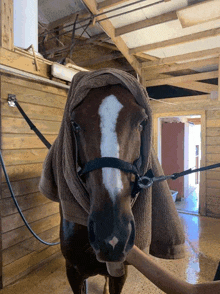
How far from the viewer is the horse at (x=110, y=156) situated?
61 cm

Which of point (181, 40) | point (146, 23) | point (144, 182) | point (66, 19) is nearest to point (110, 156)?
point (144, 182)

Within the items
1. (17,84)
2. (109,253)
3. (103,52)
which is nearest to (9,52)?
(17,84)

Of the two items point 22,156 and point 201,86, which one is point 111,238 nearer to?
point 22,156

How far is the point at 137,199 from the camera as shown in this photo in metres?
0.93

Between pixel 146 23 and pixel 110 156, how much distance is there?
81.2 inches

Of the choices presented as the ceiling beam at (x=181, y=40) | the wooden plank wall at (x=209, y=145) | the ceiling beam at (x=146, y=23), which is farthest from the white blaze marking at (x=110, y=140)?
the wooden plank wall at (x=209, y=145)

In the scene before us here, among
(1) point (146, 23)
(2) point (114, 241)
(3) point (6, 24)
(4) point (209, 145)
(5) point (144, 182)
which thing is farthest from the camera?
(4) point (209, 145)

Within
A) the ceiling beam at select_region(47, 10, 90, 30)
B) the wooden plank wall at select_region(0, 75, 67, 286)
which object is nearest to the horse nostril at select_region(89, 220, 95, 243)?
the wooden plank wall at select_region(0, 75, 67, 286)

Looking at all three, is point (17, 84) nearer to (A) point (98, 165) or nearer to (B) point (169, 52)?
(A) point (98, 165)

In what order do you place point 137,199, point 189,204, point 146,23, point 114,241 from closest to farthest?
point 114,241 < point 137,199 < point 146,23 < point 189,204

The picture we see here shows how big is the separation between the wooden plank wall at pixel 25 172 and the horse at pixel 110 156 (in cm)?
132

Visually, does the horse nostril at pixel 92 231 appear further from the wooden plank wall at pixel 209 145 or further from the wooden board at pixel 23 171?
the wooden plank wall at pixel 209 145

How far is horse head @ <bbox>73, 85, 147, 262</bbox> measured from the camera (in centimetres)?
61

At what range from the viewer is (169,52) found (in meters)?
2.90
